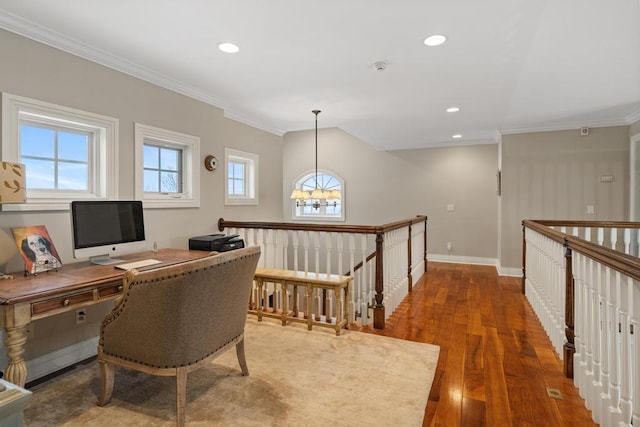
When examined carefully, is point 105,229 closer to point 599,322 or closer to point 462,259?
point 599,322

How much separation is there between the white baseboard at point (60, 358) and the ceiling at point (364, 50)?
2.30 metres

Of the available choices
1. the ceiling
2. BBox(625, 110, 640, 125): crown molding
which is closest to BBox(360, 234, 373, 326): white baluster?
the ceiling

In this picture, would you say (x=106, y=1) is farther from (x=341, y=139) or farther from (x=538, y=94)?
(x=341, y=139)

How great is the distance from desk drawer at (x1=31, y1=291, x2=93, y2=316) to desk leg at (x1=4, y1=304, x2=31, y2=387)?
4cm

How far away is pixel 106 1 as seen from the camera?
6.91 ft

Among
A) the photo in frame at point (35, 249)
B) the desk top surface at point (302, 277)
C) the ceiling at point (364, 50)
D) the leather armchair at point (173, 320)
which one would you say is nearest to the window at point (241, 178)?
the ceiling at point (364, 50)

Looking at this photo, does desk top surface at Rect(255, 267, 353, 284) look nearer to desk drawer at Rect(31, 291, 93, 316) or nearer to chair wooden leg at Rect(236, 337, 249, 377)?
chair wooden leg at Rect(236, 337, 249, 377)

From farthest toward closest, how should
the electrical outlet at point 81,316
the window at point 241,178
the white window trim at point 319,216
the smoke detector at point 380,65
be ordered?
the white window trim at point 319,216, the window at point 241,178, the smoke detector at point 380,65, the electrical outlet at point 81,316

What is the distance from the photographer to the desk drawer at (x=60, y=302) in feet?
Result: 5.64

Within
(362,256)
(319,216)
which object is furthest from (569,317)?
(319,216)

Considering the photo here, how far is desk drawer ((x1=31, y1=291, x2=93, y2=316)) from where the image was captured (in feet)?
5.64

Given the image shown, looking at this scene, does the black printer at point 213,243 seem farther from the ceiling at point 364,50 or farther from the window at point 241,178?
the ceiling at point 364,50

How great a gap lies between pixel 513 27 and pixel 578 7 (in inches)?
14.2

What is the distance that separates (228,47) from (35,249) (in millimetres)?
1974
